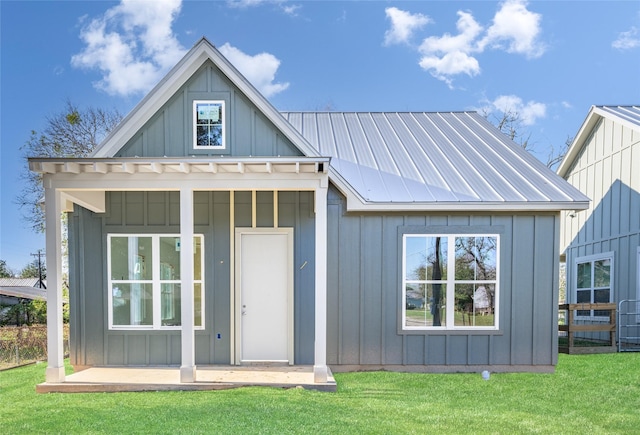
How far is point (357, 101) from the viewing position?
22891 mm

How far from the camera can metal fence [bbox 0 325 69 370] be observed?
32.6ft

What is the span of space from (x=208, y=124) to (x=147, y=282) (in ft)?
9.72

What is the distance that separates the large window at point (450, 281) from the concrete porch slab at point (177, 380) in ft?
6.82

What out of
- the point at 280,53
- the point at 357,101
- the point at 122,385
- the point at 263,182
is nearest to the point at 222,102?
the point at 263,182

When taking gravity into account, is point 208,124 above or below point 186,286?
above

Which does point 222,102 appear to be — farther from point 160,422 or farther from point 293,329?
point 160,422

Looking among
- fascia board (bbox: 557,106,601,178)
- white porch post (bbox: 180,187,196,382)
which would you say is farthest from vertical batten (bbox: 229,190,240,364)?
fascia board (bbox: 557,106,601,178)

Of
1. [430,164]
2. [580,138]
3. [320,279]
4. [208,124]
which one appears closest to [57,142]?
[208,124]

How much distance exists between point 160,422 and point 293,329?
3.27 metres

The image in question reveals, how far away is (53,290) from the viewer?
6.71m

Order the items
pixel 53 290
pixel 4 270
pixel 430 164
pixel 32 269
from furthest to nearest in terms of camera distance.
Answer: pixel 32 269
pixel 4 270
pixel 430 164
pixel 53 290

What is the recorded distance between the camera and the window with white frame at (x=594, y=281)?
39.4 feet

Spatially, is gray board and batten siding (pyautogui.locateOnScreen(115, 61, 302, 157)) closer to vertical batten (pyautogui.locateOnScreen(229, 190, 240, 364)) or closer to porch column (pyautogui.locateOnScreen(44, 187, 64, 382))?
vertical batten (pyautogui.locateOnScreen(229, 190, 240, 364))

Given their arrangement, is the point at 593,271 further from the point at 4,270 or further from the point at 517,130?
the point at 4,270
